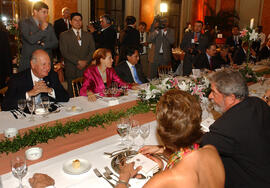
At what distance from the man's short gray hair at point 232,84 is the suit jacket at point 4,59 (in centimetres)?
330

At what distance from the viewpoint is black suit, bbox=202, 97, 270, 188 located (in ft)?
5.34

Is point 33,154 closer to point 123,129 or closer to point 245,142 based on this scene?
point 123,129

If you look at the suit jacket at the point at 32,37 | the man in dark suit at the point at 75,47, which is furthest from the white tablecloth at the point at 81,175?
the man in dark suit at the point at 75,47

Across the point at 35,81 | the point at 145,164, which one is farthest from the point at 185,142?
the point at 35,81

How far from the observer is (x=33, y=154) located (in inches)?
67.4

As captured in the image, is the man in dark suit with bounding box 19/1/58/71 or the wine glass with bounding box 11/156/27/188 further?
the man in dark suit with bounding box 19/1/58/71

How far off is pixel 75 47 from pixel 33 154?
3355mm

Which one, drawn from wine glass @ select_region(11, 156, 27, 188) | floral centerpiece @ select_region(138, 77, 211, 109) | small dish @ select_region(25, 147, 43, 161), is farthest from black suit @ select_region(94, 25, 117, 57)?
wine glass @ select_region(11, 156, 27, 188)

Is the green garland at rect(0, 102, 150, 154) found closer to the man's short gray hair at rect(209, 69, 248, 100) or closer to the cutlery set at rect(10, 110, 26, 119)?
the cutlery set at rect(10, 110, 26, 119)

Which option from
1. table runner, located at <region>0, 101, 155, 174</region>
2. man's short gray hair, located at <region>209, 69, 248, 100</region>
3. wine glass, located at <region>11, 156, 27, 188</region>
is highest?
man's short gray hair, located at <region>209, 69, 248, 100</region>

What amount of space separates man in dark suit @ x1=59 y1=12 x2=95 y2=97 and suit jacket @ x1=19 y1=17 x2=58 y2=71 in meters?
0.30

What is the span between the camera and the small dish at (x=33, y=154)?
1709 millimetres

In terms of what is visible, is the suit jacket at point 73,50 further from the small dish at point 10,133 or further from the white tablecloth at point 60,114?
the small dish at point 10,133

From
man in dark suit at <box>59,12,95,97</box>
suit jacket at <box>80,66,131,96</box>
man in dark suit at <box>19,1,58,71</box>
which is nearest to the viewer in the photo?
suit jacket at <box>80,66,131,96</box>
